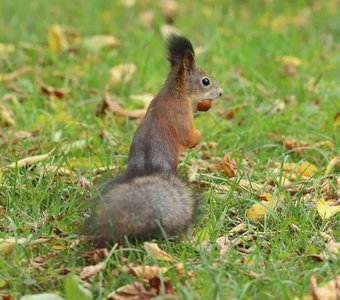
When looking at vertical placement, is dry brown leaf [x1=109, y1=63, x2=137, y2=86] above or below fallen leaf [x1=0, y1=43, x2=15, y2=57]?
below

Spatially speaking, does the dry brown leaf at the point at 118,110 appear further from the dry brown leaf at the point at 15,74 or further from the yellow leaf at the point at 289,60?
the yellow leaf at the point at 289,60

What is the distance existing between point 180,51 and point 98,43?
2865 millimetres

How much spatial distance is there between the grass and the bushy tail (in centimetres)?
10

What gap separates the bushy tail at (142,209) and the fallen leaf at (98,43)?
11.5 feet

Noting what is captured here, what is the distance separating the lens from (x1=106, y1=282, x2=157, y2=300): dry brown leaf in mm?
2834

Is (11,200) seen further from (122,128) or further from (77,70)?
(77,70)

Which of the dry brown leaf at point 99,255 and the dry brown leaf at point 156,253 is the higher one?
the dry brown leaf at point 156,253

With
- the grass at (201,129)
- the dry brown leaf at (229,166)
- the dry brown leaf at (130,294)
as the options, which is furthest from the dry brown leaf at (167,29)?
the dry brown leaf at (130,294)

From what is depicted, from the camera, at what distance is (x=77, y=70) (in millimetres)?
6113

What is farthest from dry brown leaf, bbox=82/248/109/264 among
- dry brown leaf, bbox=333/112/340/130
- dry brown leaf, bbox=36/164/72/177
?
dry brown leaf, bbox=333/112/340/130

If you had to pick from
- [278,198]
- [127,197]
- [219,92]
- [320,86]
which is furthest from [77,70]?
[127,197]

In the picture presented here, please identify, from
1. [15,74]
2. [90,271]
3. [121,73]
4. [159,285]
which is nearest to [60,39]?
[15,74]

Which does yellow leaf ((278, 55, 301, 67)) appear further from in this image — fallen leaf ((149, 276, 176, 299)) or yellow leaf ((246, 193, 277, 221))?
fallen leaf ((149, 276, 176, 299))

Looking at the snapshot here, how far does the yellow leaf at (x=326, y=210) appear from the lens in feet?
11.8
